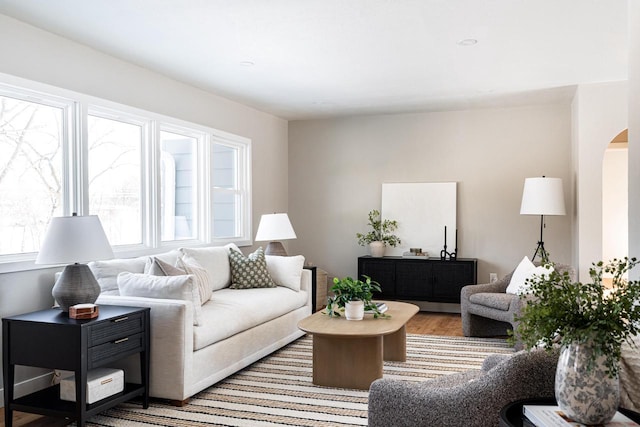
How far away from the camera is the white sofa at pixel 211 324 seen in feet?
11.4

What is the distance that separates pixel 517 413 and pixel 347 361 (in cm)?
225

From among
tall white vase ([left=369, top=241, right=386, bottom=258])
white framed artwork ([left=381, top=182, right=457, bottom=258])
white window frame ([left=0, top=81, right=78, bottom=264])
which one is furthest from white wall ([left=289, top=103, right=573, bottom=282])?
white window frame ([left=0, top=81, right=78, bottom=264])

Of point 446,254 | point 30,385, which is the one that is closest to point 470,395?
point 30,385

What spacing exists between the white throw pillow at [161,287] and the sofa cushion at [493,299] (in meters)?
2.82

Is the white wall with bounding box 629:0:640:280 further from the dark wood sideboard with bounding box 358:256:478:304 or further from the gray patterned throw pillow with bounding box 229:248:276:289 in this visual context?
the dark wood sideboard with bounding box 358:256:478:304

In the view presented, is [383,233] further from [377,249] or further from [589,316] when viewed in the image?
[589,316]

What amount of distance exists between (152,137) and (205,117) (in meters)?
0.94

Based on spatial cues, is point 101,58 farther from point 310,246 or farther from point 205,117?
point 310,246

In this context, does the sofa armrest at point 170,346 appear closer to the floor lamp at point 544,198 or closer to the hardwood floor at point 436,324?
the hardwood floor at point 436,324

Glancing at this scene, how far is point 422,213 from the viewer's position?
23.1ft

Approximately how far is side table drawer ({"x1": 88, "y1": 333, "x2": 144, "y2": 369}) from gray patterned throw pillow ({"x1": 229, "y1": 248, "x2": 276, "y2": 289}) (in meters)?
1.82

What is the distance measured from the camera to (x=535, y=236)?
21.8 ft

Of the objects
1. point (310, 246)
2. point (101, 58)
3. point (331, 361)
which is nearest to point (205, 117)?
point (101, 58)

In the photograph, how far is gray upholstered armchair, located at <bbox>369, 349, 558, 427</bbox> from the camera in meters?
1.81
